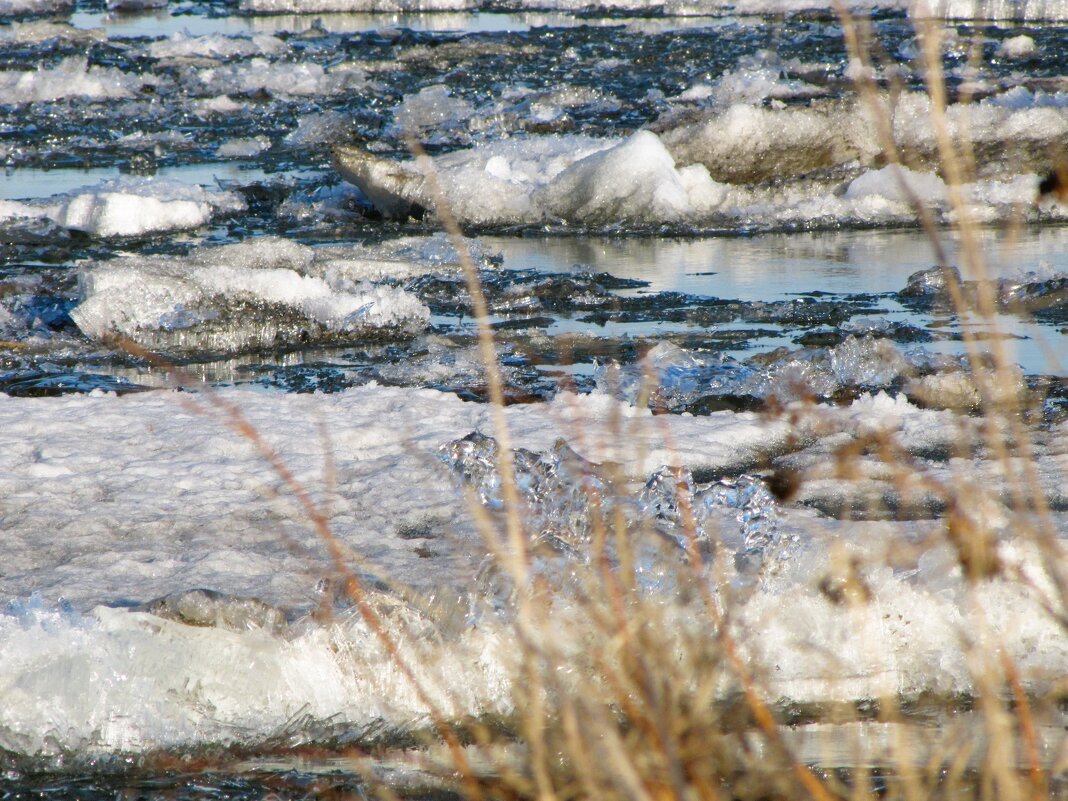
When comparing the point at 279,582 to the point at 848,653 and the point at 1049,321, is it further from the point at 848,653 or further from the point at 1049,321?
the point at 1049,321

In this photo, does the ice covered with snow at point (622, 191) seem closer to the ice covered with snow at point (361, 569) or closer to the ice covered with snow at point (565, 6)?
the ice covered with snow at point (361, 569)

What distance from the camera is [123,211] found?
7.79 m

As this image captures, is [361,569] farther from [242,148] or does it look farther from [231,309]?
[242,148]

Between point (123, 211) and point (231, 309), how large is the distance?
245cm

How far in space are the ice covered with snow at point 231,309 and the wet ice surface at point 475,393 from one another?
16mm

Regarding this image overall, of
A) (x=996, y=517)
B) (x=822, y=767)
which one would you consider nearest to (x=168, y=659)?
(x=822, y=767)

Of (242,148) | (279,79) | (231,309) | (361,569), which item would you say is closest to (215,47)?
(279,79)

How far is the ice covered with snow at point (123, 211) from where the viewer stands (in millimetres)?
7730

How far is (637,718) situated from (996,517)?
1.77m

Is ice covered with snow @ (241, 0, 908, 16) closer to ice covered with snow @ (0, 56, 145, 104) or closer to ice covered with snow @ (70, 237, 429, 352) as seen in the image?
ice covered with snow @ (0, 56, 145, 104)

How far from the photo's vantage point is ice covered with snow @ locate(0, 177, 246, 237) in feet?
25.4

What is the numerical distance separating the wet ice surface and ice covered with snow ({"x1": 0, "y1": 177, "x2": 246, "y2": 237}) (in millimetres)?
22

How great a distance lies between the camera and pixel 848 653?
273 cm

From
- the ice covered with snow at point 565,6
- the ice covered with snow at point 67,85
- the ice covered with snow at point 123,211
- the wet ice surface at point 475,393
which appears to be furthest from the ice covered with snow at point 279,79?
the ice covered with snow at point 565,6
